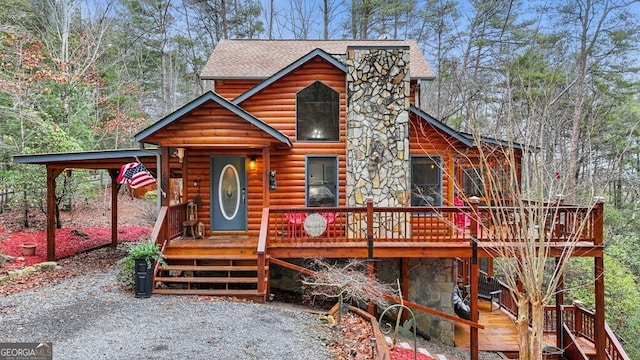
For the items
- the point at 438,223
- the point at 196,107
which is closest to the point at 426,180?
the point at 438,223

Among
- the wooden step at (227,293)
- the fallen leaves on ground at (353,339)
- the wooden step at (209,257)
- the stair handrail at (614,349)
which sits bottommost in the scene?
the stair handrail at (614,349)

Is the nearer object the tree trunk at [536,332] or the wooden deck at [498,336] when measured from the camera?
the tree trunk at [536,332]

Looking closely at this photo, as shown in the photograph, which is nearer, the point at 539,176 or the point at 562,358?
the point at 539,176

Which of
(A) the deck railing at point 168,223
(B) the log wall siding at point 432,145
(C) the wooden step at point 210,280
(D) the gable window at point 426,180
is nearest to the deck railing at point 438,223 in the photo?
(C) the wooden step at point 210,280

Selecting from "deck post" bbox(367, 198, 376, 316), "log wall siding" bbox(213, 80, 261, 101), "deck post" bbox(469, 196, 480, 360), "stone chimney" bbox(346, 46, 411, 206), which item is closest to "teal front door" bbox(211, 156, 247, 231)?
"stone chimney" bbox(346, 46, 411, 206)

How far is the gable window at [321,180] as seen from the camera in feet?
31.1

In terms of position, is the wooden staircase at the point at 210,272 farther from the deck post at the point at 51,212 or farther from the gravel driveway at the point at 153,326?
the deck post at the point at 51,212

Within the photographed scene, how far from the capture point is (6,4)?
1105cm

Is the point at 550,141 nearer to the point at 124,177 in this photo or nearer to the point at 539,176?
the point at 539,176

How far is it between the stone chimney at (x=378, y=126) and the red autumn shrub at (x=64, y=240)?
28.5 ft

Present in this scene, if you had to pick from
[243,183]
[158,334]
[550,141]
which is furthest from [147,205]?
[550,141]

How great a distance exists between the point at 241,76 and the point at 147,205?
11.6m

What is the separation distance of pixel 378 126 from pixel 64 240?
36.4ft

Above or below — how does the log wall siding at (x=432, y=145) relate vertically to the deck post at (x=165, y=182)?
above
